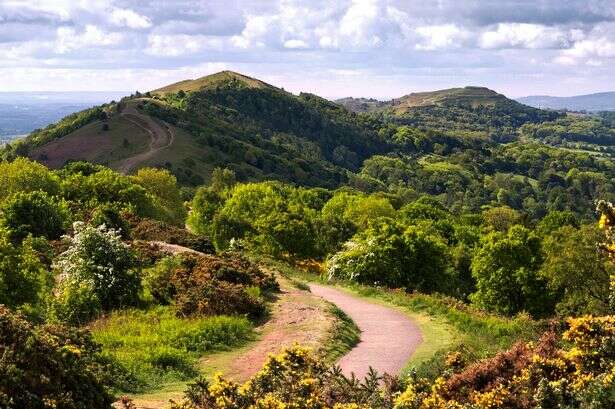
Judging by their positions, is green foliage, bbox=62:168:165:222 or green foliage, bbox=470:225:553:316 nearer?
green foliage, bbox=470:225:553:316

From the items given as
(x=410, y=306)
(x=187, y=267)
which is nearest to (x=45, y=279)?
(x=187, y=267)

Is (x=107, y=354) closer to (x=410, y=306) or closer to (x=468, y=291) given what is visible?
(x=410, y=306)

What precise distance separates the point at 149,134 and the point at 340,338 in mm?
128544

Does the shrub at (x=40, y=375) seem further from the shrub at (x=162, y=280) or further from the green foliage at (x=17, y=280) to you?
the shrub at (x=162, y=280)

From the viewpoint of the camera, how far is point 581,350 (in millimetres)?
10180

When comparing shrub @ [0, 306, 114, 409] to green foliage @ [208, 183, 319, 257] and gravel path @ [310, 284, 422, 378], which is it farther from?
green foliage @ [208, 183, 319, 257]

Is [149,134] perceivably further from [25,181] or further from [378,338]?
[378,338]

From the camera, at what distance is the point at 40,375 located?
907 centimetres

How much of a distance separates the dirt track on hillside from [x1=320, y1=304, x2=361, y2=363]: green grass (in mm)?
100117

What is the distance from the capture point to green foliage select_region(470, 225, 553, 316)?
41.9m

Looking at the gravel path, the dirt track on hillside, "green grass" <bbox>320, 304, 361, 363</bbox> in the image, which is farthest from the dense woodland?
the dirt track on hillside

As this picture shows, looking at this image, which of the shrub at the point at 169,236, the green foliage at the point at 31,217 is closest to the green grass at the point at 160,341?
the green foliage at the point at 31,217

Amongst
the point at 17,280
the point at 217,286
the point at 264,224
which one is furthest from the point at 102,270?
the point at 264,224

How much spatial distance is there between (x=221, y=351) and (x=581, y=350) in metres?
11.2
